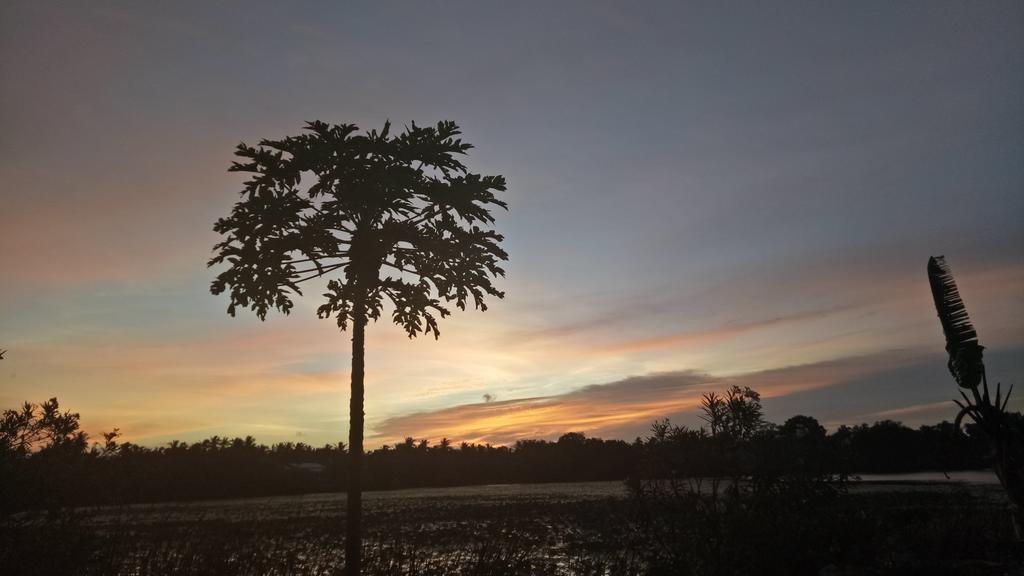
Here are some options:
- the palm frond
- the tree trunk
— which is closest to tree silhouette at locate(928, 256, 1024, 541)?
the palm frond

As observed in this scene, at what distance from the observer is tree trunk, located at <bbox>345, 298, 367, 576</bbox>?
14.3 meters

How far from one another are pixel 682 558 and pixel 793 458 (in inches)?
191

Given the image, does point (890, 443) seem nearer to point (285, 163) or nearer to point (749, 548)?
point (749, 548)

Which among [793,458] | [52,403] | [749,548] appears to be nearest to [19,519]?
[52,403]

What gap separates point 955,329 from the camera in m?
17.3

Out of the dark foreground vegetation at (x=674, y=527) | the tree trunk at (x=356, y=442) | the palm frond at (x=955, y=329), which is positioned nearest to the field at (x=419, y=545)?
the dark foreground vegetation at (x=674, y=527)

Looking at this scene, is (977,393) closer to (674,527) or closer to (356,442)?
(674,527)

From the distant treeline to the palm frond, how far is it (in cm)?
168

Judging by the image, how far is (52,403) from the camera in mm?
13867

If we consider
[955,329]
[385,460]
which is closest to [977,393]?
[955,329]

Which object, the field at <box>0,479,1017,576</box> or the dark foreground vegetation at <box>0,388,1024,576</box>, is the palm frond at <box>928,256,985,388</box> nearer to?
the dark foreground vegetation at <box>0,388,1024,576</box>

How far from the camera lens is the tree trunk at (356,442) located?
562 inches

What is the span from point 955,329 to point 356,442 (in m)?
17.7

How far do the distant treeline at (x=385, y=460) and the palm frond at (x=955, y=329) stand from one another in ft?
5.52
